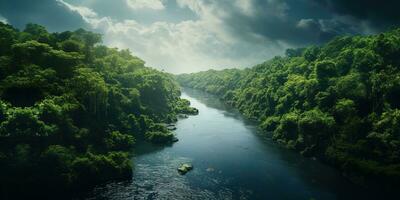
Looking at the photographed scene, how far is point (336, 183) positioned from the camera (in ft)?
247

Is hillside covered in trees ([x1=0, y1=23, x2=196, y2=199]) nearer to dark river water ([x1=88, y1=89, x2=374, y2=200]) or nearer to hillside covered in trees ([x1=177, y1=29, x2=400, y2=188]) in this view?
dark river water ([x1=88, y1=89, x2=374, y2=200])

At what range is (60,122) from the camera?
72938 millimetres

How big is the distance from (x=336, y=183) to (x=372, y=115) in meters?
27.0

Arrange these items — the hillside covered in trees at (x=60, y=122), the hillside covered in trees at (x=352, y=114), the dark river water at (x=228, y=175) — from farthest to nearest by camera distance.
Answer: the hillside covered in trees at (x=352, y=114) < the dark river water at (x=228, y=175) < the hillside covered in trees at (x=60, y=122)

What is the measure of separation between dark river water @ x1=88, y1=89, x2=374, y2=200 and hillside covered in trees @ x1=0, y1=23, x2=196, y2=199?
602 centimetres

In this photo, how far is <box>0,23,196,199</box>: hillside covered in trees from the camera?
60.6 meters

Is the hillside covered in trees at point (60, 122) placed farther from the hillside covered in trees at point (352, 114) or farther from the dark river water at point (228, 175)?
the hillside covered in trees at point (352, 114)

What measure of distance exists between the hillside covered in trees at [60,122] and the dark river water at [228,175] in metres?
6.02

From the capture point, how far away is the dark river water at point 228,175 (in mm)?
65688

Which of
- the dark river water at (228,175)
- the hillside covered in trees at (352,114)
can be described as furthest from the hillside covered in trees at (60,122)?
the hillside covered in trees at (352,114)

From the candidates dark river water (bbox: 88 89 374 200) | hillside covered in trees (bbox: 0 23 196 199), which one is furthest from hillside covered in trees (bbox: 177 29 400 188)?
hillside covered in trees (bbox: 0 23 196 199)

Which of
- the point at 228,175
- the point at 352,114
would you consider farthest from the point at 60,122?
the point at 352,114

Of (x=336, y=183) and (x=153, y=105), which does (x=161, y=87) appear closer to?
(x=153, y=105)

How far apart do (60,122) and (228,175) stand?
3908cm
